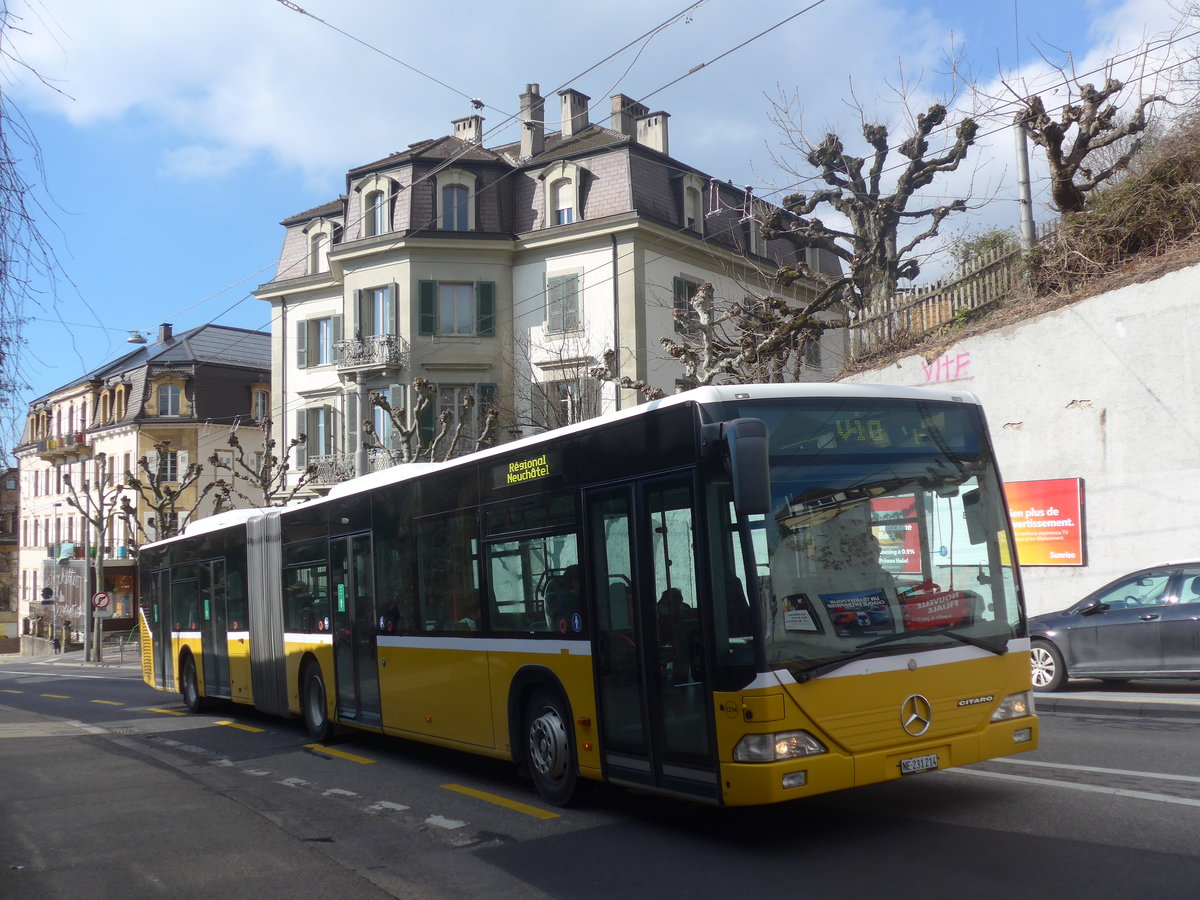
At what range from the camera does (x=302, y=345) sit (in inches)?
1577

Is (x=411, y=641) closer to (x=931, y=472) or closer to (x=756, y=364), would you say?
(x=931, y=472)

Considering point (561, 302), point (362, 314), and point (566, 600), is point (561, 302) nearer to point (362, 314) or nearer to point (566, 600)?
point (362, 314)

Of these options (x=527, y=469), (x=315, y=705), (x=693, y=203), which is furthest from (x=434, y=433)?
(x=527, y=469)

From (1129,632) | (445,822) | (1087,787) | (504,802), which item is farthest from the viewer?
(1129,632)

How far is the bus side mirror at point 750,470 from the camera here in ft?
21.0

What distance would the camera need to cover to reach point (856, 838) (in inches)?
274

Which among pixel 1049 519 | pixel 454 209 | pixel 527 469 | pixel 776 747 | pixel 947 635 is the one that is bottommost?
pixel 776 747

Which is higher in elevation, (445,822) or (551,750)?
(551,750)

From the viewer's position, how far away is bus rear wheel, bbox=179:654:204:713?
18.7 metres

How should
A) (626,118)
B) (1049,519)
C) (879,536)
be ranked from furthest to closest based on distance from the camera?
(626,118) < (1049,519) < (879,536)

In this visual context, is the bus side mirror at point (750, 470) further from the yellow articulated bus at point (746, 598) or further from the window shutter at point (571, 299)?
the window shutter at point (571, 299)

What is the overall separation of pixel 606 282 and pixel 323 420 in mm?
12161

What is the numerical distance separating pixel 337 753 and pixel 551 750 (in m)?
5.03

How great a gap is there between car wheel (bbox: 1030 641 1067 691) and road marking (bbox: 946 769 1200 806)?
5.65 m
